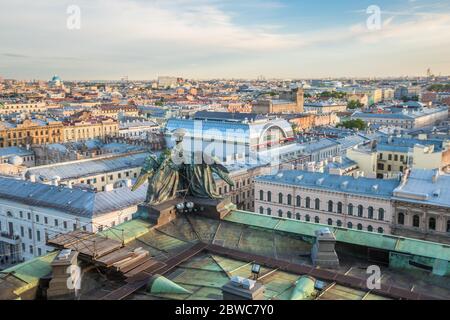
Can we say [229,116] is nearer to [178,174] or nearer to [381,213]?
[381,213]

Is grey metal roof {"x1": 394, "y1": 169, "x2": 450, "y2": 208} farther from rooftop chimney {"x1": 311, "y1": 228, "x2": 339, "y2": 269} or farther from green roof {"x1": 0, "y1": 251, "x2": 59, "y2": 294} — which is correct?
green roof {"x1": 0, "y1": 251, "x2": 59, "y2": 294}

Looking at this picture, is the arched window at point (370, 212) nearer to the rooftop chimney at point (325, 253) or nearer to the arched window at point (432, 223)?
the arched window at point (432, 223)

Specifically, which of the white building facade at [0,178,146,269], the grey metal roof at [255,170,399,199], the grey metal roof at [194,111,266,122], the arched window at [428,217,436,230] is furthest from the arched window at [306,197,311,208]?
the grey metal roof at [194,111,266,122]

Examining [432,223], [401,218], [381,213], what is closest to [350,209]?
[381,213]

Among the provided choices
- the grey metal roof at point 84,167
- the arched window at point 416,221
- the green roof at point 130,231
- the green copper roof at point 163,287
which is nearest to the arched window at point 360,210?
the arched window at point 416,221

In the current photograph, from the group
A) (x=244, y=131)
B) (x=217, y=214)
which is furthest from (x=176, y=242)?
(x=244, y=131)
